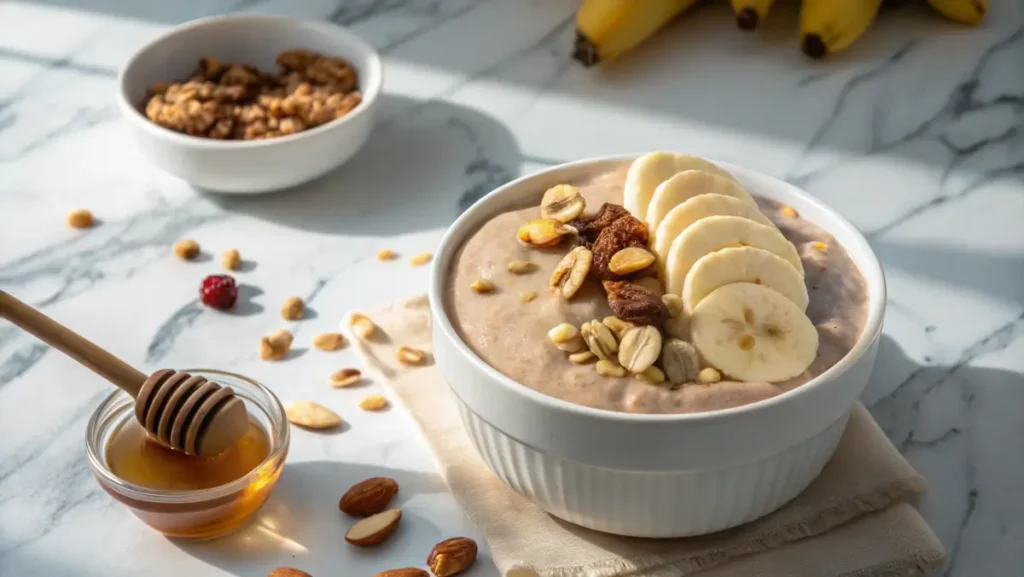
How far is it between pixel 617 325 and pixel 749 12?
2.92 feet

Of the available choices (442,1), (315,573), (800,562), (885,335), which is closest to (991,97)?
(885,335)

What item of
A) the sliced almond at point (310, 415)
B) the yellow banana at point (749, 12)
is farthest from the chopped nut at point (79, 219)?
the yellow banana at point (749, 12)

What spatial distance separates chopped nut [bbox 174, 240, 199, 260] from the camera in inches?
54.1

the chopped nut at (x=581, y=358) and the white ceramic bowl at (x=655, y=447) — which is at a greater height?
the chopped nut at (x=581, y=358)

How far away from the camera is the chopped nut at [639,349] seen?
92cm

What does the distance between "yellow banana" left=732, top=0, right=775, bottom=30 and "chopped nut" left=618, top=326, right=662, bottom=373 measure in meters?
0.90

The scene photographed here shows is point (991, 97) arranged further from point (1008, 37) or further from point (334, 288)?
point (334, 288)

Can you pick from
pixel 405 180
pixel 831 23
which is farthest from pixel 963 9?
pixel 405 180

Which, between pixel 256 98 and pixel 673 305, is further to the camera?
pixel 256 98

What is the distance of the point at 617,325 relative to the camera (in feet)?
3.13

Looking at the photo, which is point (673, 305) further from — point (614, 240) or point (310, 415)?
point (310, 415)

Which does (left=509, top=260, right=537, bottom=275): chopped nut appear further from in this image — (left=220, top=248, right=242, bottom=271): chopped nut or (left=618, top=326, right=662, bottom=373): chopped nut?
(left=220, top=248, right=242, bottom=271): chopped nut

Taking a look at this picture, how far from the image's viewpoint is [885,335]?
124 centimetres

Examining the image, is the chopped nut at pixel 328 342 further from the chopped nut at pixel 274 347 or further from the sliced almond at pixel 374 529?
the sliced almond at pixel 374 529
